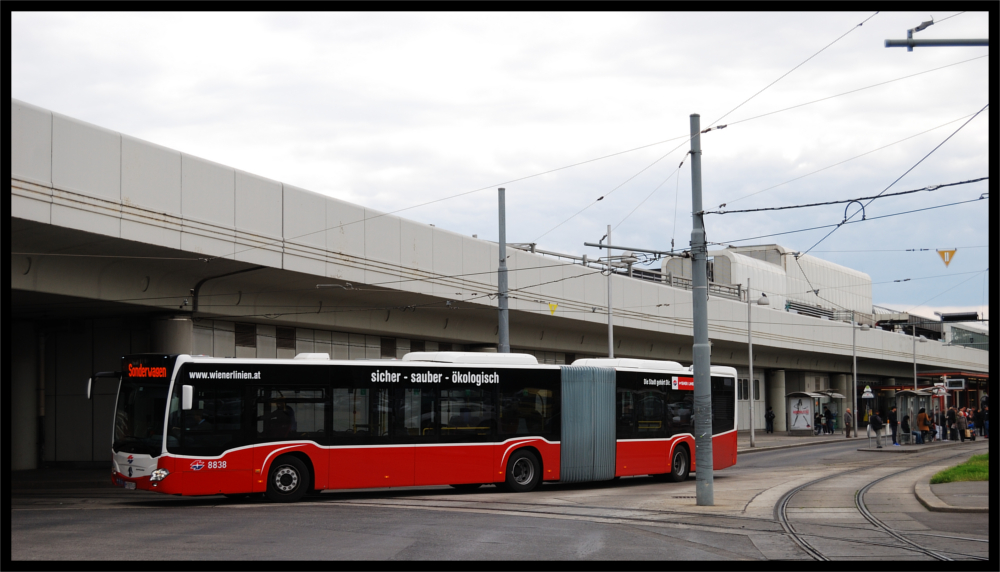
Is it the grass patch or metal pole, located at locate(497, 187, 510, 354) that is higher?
metal pole, located at locate(497, 187, 510, 354)

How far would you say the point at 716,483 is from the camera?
2353cm

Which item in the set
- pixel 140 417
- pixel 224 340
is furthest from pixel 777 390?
pixel 140 417

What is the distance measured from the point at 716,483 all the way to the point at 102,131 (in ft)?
51.8

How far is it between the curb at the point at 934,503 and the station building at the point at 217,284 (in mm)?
10451

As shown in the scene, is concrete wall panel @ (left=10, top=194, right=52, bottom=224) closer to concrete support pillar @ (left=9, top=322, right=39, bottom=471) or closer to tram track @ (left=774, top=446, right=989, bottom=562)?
concrete support pillar @ (left=9, top=322, right=39, bottom=471)

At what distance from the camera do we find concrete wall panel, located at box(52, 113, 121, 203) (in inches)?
746

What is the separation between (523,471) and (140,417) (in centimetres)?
797

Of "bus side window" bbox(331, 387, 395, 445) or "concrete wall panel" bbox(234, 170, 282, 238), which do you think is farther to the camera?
"concrete wall panel" bbox(234, 170, 282, 238)

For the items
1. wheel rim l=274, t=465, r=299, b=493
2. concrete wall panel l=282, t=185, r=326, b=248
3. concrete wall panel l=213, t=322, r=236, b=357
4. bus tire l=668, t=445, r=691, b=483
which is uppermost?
concrete wall panel l=282, t=185, r=326, b=248

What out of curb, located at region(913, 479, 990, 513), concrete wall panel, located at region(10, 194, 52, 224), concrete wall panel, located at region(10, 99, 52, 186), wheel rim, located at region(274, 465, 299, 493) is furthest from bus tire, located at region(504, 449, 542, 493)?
concrete wall panel, located at region(10, 99, 52, 186)

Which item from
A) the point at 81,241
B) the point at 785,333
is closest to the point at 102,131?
the point at 81,241

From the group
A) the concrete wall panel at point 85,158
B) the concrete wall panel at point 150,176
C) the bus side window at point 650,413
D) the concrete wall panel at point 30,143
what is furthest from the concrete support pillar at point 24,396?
the bus side window at point 650,413

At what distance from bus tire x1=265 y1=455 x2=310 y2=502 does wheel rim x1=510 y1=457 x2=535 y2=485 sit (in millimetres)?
4622

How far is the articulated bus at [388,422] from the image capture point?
17.7 m
